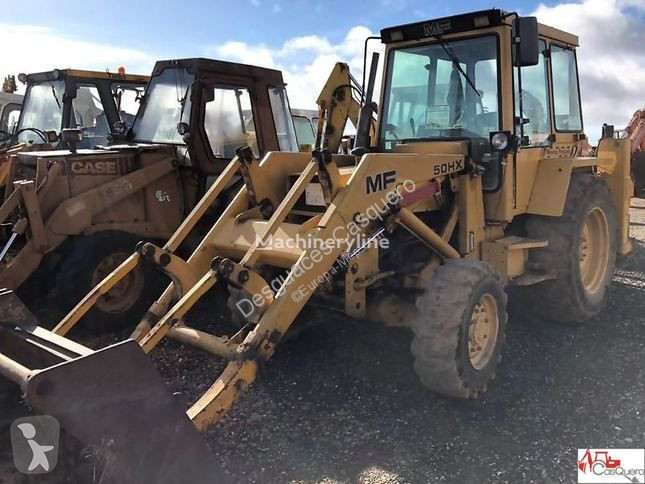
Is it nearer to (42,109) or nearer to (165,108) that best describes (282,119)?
(165,108)

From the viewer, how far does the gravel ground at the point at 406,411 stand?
10.2 feet

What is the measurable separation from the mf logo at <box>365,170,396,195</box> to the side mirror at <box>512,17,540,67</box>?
1.27 meters

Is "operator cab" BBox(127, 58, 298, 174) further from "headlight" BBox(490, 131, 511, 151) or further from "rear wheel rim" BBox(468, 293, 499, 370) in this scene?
"rear wheel rim" BBox(468, 293, 499, 370)

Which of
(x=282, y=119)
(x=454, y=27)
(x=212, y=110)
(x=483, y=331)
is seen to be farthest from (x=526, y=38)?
(x=282, y=119)

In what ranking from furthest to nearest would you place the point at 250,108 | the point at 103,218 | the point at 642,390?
the point at 250,108 → the point at 103,218 → the point at 642,390

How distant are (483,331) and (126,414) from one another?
2.36 meters

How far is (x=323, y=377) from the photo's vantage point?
420cm

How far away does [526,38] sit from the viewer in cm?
401

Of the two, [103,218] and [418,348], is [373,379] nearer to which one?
[418,348]

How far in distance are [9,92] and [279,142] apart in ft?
22.4

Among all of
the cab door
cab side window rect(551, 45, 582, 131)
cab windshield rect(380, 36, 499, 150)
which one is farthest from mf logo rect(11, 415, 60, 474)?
cab side window rect(551, 45, 582, 131)

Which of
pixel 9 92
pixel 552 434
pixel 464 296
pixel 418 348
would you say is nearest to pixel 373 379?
pixel 418 348

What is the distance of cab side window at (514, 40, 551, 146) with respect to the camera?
15.4ft
